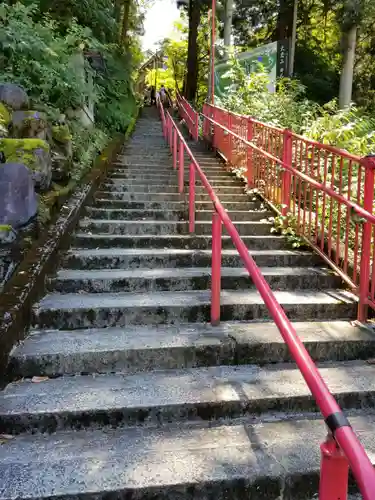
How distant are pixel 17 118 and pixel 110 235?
1.55 meters

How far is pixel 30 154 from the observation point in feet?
13.8

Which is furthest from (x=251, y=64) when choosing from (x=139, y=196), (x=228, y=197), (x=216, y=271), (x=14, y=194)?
(x=216, y=271)

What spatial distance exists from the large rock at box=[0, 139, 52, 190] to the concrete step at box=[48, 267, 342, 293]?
97 cm

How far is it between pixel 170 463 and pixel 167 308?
56.1 inches

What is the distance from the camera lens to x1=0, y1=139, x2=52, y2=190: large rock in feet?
13.6

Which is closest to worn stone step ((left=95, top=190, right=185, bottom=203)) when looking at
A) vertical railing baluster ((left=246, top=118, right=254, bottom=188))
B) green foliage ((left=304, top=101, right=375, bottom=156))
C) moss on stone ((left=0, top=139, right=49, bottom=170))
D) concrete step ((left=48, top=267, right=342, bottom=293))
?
vertical railing baluster ((left=246, top=118, right=254, bottom=188))

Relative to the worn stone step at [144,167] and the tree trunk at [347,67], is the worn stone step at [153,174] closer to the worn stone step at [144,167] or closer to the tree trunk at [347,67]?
the worn stone step at [144,167]

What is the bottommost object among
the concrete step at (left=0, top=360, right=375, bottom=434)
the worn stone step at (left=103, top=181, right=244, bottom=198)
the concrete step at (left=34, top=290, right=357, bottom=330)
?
the concrete step at (left=0, top=360, right=375, bottom=434)

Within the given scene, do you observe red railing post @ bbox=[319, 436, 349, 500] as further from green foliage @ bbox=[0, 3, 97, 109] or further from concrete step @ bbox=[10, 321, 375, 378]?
green foliage @ bbox=[0, 3, 97, 109]

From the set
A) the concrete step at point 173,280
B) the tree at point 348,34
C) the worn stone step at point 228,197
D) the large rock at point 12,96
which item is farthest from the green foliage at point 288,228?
the tree at point 348,34

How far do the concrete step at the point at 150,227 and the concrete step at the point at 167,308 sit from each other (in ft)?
4.62

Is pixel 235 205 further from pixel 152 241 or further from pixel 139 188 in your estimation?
pixel 152 241

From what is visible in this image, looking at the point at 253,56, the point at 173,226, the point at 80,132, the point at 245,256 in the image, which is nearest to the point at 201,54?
the point at 253,56

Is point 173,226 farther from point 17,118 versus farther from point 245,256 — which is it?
point 245,256
